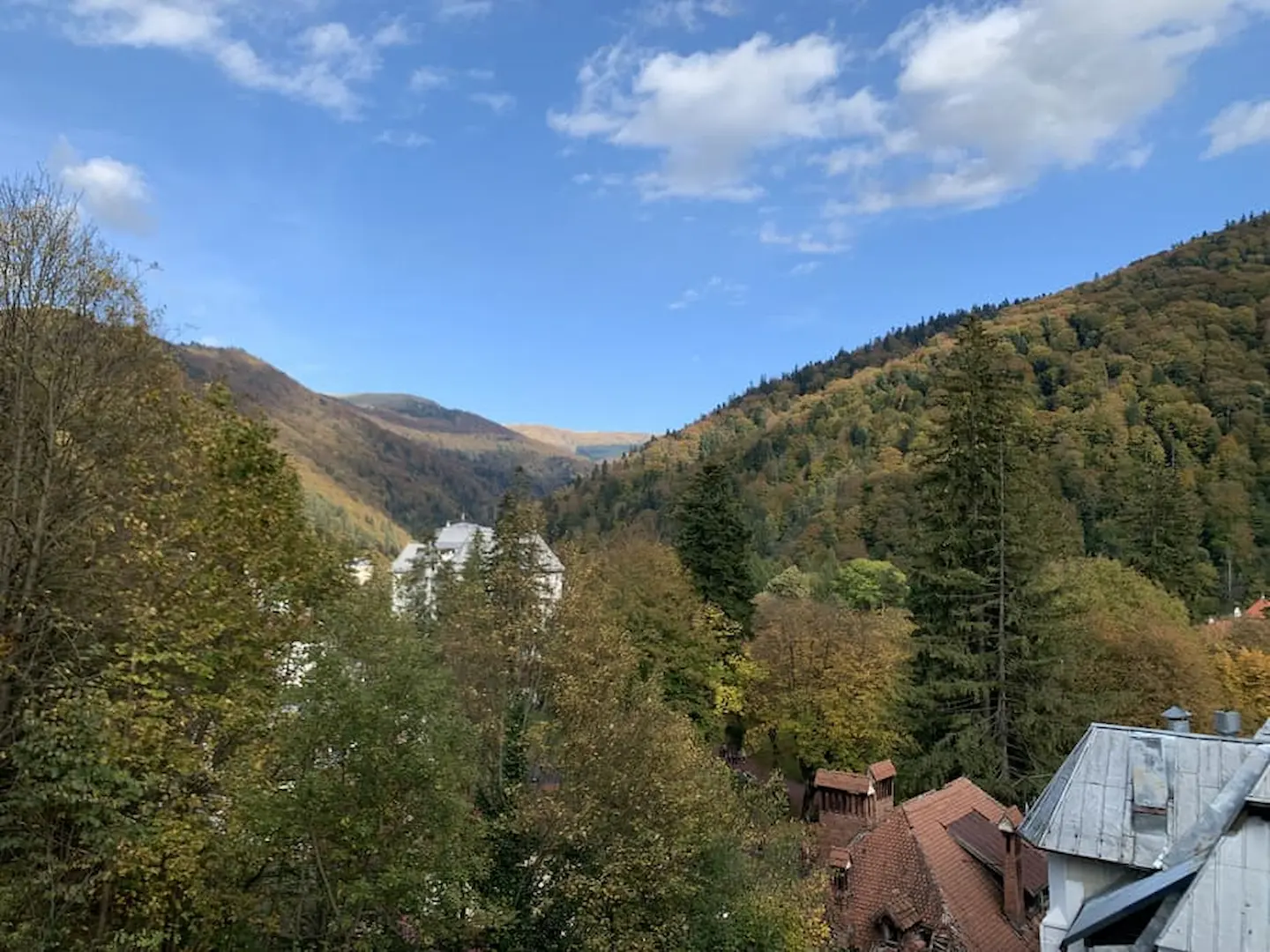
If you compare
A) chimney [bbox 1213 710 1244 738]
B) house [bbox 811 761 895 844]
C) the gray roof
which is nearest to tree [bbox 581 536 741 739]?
house [bbox 811 761 895 844]

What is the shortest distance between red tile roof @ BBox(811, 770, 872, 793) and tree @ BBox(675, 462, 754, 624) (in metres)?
14.1

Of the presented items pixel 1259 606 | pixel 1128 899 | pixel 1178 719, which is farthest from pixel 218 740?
pixel 1259 606

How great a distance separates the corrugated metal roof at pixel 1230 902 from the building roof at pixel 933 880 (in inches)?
307

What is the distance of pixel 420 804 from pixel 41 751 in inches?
198

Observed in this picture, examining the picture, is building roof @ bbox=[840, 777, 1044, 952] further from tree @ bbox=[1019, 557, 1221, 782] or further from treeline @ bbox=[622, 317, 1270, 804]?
tree @ bbox=[1019, 557, 1221, 782]

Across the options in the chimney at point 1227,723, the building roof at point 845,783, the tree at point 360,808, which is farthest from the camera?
the building roof at point 845,783

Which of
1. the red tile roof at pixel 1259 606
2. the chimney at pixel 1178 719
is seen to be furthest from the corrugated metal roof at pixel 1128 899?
the red tile roof at pixel 1259 606

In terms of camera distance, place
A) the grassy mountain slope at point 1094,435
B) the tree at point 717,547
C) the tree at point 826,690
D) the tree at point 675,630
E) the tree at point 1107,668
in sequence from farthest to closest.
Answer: the grassy mountain slope at point 1094,435 → the tree at point 717,547 → the tree at point 675,630 → the tree at point 826,690 → the tree at point 1107,668

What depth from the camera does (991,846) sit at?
21078 millimetres

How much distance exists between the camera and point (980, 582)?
995 inches

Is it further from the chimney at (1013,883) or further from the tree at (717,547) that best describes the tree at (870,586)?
the chimney at (1013,883)

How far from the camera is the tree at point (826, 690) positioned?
31469 millimetres

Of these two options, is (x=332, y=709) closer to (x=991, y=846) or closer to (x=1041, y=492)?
(x=991, y=846)

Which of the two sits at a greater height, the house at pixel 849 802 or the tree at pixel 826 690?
the tree at pixel 826 690
